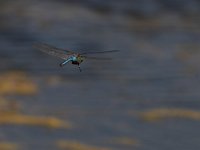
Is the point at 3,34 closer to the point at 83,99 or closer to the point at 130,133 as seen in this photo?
the point at 83,99

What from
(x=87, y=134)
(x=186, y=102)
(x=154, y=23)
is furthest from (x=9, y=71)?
(x=154, y=23)

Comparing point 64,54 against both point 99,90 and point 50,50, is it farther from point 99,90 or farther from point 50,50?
point 99,90

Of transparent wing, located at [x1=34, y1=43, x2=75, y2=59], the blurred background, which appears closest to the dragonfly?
transparent wing, located at [x1=34, y1=43, x2=75, y2=59]

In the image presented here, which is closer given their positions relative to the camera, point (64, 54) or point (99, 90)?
point (64, 54)

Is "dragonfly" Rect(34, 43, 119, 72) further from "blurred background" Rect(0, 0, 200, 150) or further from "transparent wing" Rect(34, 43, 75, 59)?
Result: "blurred background" Rect(0, 0, 200, 150)

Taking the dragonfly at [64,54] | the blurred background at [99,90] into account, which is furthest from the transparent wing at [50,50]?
the blurred background at [99,90]

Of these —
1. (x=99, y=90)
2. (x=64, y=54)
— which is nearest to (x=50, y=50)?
(x=64, y=54)

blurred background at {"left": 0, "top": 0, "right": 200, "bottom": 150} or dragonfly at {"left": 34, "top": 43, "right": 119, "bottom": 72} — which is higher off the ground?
blurred background at {"left": 0, "top": 0, "right": 200, "bottom": 150}

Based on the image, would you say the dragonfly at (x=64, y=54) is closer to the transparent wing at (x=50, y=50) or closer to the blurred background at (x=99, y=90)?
the transparent wing at (x=50, y=50)
